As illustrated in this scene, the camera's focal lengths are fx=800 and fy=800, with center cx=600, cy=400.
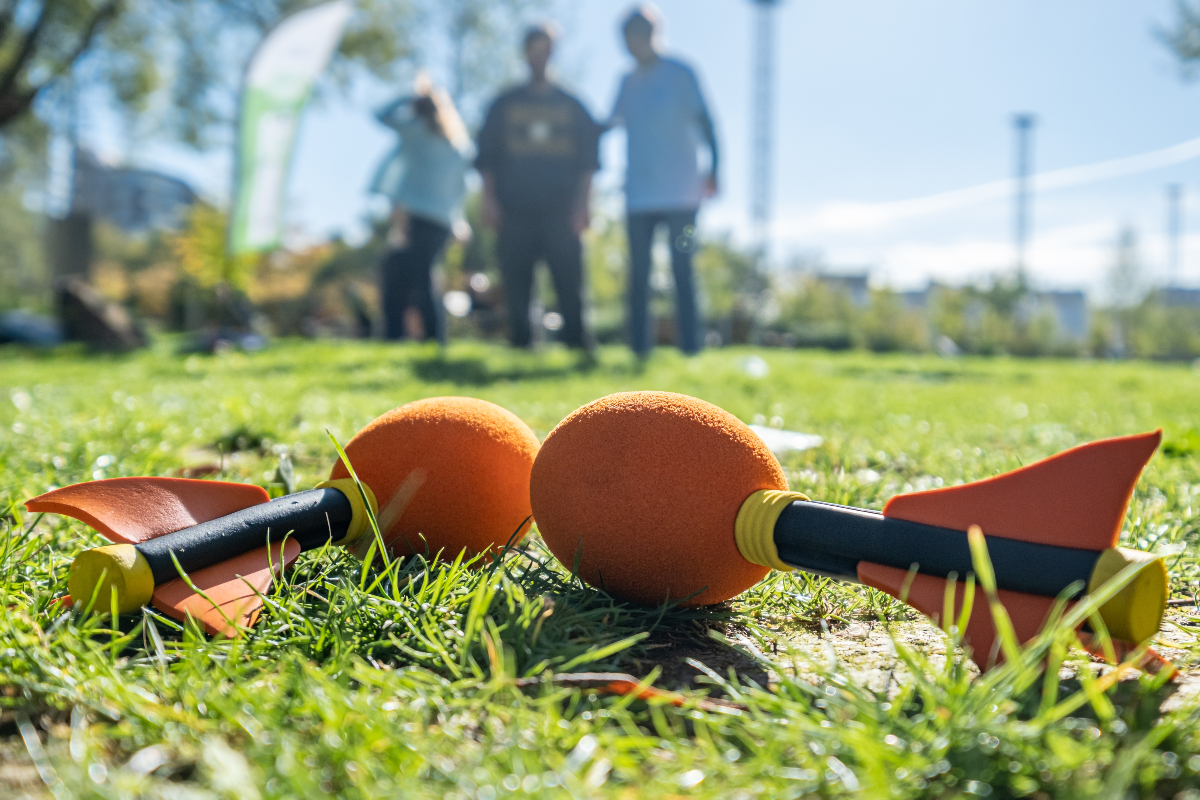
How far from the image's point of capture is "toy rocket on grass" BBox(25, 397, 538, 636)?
124 centimetres

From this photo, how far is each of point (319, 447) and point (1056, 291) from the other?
8003cm

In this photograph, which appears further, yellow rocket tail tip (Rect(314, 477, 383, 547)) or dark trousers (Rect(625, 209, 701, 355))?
dark trousers (Rect(625, 209, 701, 355))

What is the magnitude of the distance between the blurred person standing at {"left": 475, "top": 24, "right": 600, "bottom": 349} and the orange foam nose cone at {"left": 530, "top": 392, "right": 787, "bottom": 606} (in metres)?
5.89

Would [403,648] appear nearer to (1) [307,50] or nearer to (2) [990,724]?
(2) [990,724]

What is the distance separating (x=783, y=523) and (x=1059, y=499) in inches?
15.6

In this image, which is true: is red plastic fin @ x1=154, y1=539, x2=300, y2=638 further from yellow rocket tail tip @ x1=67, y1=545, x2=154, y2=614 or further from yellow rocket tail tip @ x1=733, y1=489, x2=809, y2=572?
yellow rocket tail tip @ x1=733, y1=489, x2=809, y2=572

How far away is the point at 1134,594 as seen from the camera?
1.06 m

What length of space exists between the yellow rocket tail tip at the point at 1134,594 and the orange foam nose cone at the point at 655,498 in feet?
1.69

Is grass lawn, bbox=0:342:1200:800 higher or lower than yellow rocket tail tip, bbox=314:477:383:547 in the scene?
lower

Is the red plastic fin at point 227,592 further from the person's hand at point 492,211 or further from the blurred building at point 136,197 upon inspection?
the blurred building at point 136,197

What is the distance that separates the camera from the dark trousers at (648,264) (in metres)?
7.05

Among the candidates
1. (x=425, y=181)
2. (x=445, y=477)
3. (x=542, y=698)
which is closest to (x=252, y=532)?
(x=445, y=477)

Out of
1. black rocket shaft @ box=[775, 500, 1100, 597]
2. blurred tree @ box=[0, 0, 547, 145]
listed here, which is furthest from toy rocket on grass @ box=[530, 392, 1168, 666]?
blurred tree @ box=[0, 0, 547, 145]

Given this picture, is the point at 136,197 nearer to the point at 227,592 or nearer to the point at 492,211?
the point at 492,211
